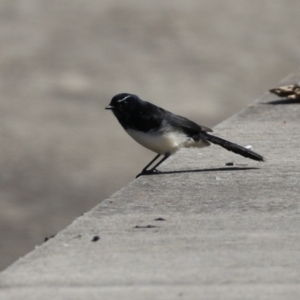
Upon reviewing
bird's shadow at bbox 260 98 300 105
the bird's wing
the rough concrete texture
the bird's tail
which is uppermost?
the bird's wing

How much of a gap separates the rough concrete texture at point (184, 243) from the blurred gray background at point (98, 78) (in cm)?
590

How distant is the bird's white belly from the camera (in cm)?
816

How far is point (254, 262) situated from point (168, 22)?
20.3 meters

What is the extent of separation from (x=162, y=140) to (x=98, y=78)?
14.0 metres

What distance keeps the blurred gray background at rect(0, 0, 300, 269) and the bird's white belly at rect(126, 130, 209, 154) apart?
503 centimetres

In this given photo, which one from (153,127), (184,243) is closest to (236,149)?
(153,127)

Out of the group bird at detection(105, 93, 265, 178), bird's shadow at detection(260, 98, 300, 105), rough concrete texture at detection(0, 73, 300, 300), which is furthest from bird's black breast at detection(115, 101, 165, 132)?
bird's shadow at detection(260, 98, 300, 105)

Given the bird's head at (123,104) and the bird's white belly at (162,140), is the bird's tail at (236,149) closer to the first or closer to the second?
the bird's white belly at (162,140)

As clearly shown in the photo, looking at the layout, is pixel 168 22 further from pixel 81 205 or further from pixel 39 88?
pixel 81 205

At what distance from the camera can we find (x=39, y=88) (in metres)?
21.3

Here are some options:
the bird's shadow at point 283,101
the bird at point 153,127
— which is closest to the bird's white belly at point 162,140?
the bird at point 153,127

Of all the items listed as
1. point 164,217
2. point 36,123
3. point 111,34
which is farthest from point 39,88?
point 164,217

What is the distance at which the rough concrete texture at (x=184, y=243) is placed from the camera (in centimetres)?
506

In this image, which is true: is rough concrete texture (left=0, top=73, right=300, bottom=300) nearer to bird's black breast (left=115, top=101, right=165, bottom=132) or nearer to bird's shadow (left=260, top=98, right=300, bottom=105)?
bird's black breast (left=115, top=101, right=165, bottom=132)
